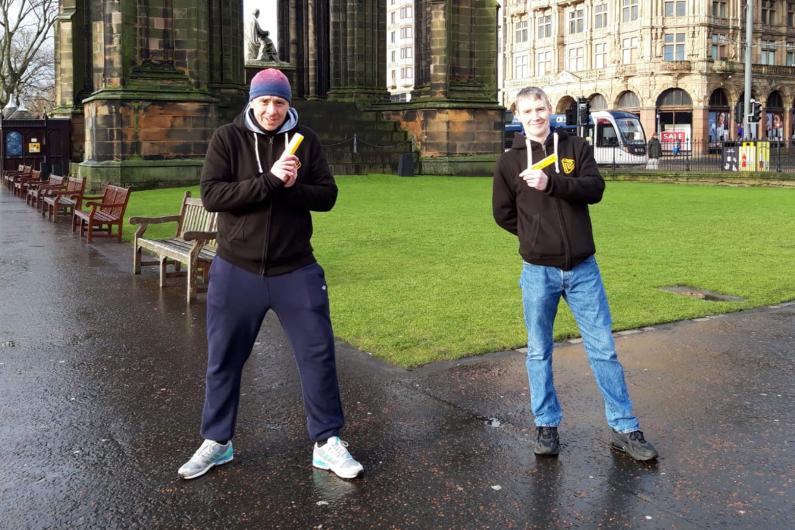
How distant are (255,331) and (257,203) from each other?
25.4 inches

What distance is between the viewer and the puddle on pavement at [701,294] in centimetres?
862

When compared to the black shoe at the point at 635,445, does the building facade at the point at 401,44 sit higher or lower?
higher

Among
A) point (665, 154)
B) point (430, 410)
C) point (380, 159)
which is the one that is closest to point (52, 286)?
point (430, 410)

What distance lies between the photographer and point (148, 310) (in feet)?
27.7

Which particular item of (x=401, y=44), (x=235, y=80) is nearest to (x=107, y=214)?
(x=235, y=80)

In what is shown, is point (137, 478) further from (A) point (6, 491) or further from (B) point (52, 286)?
(B) point (52, 286)

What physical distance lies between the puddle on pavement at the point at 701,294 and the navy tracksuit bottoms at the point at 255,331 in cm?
540

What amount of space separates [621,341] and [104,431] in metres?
3.94

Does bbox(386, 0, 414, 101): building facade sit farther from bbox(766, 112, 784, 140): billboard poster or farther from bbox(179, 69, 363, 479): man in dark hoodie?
bbox(179, 69, 363, 479): man in dark hoodie

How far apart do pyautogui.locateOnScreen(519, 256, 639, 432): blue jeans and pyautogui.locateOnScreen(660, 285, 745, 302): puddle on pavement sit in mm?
4443

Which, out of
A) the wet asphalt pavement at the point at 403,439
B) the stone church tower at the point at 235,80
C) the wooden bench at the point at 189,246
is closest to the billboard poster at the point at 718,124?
the stone church tower at the point at 235,80

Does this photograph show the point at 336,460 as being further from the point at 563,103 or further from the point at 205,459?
the point at 563,103

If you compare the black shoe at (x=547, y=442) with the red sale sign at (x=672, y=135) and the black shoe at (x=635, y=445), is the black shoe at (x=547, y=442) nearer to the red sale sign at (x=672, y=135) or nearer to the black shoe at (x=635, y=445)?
the black shoe at (x=635, y=445)

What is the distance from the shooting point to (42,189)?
20906 millimetres
